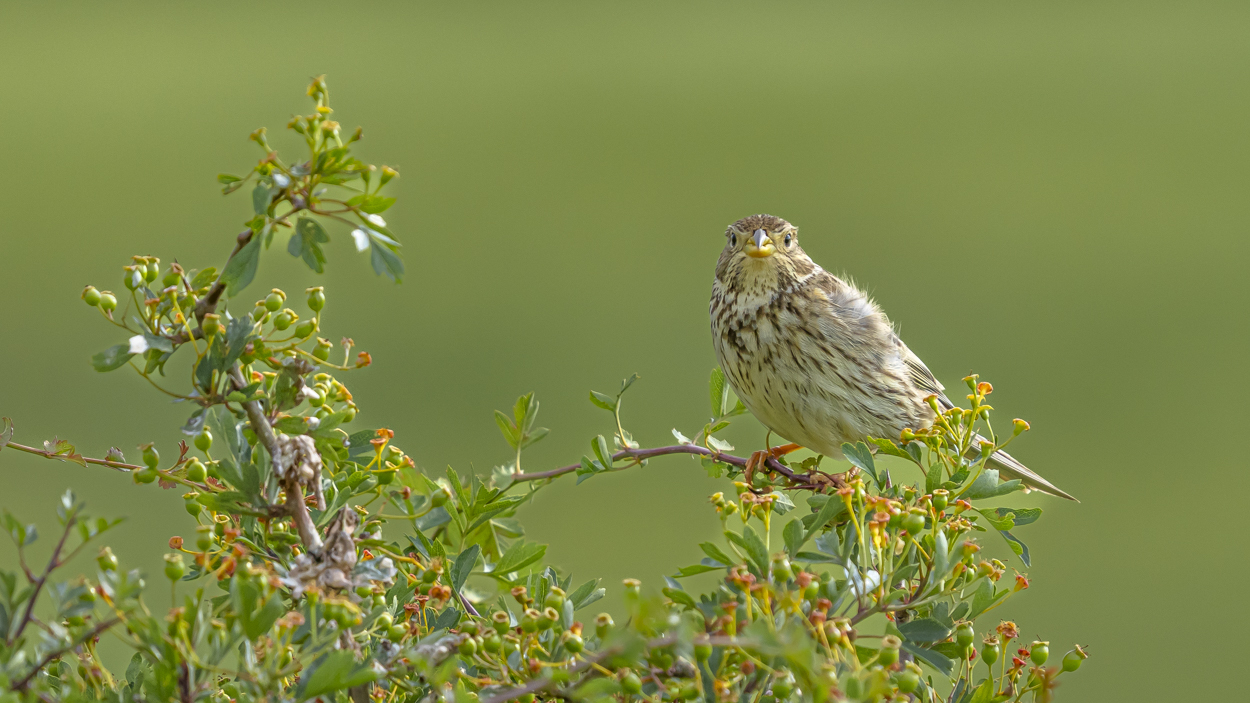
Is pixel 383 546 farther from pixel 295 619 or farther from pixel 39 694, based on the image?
pixel 39 694

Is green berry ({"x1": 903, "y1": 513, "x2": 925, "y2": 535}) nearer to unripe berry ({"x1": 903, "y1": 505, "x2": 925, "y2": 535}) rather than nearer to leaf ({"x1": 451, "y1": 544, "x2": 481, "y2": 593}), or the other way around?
unripe berry ({"x1": 903, "y1": 505, "x2": 925, "y2": 535})

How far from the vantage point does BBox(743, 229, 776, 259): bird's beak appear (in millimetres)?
2869

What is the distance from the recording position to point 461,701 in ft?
2.92

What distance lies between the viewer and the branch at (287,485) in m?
1.09

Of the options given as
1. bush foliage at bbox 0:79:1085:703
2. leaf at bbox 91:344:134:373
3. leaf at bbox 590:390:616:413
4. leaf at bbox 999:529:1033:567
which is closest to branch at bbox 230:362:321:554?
bush foliage at bbox 0:79:1085:703

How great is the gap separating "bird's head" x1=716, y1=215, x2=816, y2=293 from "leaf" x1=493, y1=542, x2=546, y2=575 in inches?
64.7

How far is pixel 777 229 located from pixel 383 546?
210 centimetres

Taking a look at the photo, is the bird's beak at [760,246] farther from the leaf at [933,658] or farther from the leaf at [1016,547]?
the leaf at [933,658]

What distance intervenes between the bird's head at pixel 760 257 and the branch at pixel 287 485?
1.91m

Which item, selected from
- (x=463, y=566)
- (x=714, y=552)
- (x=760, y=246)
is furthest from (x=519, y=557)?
(x=760, y=246)

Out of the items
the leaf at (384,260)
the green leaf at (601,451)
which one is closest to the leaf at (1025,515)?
the green leaf at (601,451)

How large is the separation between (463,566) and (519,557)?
126mm

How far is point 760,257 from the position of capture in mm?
2891

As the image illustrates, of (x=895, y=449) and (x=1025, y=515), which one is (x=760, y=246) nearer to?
(x=895, y=449)
